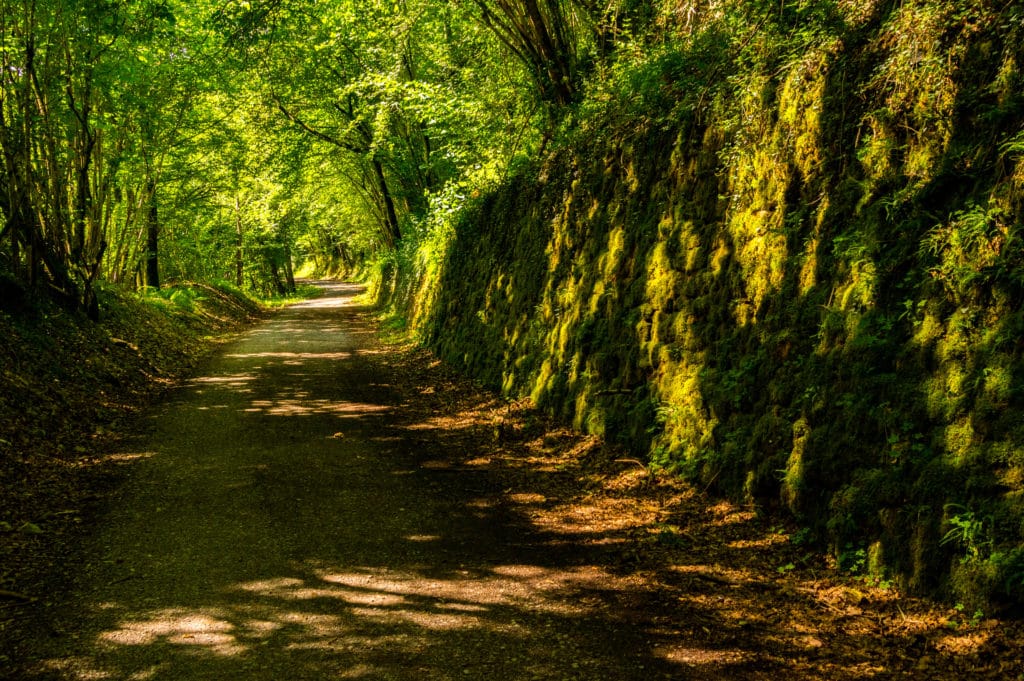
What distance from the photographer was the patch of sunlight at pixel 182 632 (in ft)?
11.9

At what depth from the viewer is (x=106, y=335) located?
11539 mm

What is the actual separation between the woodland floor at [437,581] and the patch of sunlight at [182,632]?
0.01 meters

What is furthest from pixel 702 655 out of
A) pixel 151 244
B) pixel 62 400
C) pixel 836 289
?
pixel 151 244

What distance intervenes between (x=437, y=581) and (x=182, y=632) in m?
1.53

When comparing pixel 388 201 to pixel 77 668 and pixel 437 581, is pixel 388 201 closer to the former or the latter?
pixel 437 581

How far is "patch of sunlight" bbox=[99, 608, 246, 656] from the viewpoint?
3.63 m

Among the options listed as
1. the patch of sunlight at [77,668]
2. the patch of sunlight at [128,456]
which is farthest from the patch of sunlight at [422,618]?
the patch of sunlight at [128,456]

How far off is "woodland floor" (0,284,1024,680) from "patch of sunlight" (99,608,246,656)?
0.01 m

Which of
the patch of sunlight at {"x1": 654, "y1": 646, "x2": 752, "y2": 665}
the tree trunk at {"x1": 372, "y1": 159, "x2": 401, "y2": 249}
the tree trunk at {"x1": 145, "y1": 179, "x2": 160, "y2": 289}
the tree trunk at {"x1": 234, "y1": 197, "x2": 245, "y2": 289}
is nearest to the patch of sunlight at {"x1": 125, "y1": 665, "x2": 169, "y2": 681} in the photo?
the patch of sunlight at {"x1": 654, "y1": 646, "x2": 752, "y2": 665}

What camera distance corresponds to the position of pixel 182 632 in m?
3.74

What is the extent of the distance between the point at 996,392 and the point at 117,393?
10.5 metres

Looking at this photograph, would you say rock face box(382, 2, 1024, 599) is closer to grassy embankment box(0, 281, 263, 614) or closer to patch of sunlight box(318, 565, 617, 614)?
patch of sunlight box(318, 565, 617, 614)

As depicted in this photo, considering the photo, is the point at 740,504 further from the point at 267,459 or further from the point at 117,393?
the point at 117,393

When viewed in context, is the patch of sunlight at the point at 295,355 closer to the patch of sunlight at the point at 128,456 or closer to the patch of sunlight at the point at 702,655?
the patch of sunlight at the point at 128,456
